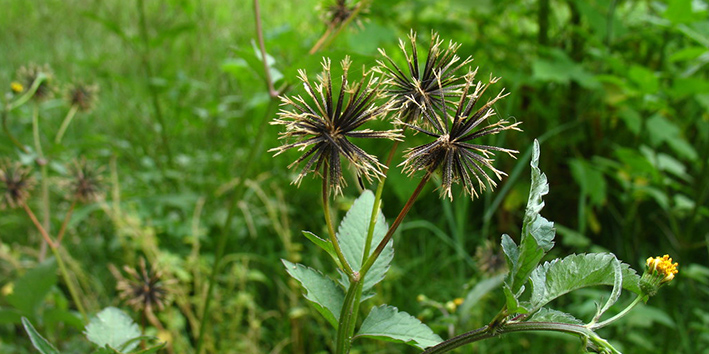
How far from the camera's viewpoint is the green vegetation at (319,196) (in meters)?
1.56

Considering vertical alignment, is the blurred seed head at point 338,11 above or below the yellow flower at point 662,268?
above

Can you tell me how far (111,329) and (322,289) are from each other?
46 cm

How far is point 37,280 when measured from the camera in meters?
1.27

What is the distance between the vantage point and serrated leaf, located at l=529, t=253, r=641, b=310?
58 cm

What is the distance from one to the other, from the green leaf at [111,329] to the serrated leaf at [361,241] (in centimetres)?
44

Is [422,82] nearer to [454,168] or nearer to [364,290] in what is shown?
[454,168]

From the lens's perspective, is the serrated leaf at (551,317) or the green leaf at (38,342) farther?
the green leaf at (38,342)

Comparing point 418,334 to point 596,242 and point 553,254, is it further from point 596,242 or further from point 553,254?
point 596,242

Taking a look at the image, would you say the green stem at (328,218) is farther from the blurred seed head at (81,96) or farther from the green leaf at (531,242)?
the blurred seed head at (81,96)

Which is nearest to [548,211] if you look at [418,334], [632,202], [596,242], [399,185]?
[596,242]

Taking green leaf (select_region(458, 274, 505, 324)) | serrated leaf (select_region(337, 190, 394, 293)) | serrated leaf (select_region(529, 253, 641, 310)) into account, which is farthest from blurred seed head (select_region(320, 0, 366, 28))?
serrated leaf (select_region(529, 253, 641, 310))

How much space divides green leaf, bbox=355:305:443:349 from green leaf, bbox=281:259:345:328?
44 mm

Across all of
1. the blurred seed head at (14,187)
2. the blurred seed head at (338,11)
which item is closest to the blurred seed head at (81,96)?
the blurred seed head at (14,187)

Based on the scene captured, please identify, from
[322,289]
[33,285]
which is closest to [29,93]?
[33,285]
